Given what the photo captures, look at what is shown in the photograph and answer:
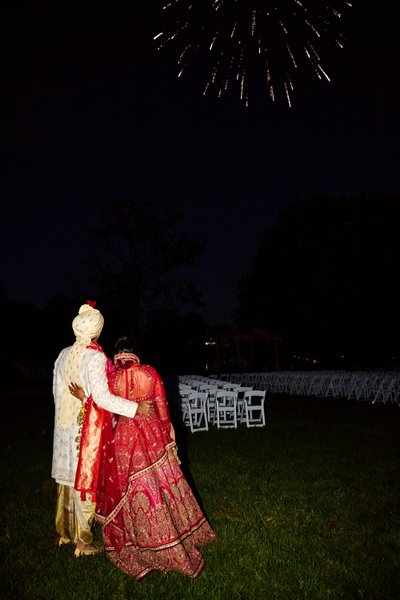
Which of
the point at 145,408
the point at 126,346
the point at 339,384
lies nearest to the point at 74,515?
the point at 145,408

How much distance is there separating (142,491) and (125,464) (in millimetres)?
228

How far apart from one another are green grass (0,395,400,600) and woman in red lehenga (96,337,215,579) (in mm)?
205

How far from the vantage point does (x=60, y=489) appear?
4.35 meters

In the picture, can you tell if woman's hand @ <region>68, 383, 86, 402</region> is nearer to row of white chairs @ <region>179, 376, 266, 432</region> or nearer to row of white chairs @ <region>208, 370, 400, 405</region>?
row of white chairs @ <region>179, 376, 266, 432</region>

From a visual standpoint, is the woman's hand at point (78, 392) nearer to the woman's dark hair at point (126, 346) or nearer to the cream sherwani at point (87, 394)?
the cream sherwani at point (87, 394)

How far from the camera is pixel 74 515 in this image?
4.41 metres

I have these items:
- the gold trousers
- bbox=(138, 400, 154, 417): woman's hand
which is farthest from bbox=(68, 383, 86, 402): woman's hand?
the gold trousers

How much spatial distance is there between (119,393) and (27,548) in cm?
177

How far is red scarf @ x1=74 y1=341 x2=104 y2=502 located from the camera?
157 inches

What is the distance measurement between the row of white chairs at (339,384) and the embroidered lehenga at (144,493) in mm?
12740

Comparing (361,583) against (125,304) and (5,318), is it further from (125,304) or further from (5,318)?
(5,318)

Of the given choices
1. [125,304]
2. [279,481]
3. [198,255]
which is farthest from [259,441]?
[198,255]

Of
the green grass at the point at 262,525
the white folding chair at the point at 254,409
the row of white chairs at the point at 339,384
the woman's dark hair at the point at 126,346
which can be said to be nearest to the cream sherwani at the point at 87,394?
the woman's dark hair at the point at 126,346

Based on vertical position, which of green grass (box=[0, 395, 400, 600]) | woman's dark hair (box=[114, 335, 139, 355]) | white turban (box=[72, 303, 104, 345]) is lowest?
A: green grass (box=[0, 395, 400, 600])
